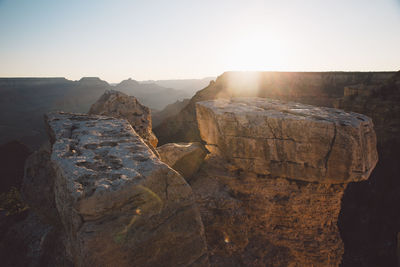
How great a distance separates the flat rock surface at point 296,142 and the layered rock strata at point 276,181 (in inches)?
0.4

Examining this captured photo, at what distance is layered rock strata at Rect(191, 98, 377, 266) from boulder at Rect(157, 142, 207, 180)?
0.22 meters

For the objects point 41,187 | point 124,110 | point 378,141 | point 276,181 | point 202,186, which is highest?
point 124,110

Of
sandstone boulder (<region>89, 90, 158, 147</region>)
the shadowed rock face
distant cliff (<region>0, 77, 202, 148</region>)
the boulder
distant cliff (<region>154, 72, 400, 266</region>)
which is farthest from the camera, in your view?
distant cliff (<region>0, 77, 202, 148</region>)

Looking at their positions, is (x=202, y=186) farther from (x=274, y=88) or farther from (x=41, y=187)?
(x=274, y=88)

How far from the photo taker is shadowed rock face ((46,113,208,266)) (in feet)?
3.76

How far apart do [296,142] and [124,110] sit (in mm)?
2915

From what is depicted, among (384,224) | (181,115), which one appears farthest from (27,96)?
(384,224)

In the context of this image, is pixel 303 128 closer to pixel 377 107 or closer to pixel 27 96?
pixel 377 107

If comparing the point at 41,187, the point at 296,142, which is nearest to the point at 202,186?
the point at 296,142

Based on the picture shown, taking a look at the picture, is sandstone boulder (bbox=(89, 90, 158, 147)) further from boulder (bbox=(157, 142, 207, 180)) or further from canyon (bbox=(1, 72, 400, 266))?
boulder (bbox=(157, 142, 207, 180))

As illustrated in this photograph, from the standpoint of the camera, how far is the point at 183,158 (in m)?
3.48

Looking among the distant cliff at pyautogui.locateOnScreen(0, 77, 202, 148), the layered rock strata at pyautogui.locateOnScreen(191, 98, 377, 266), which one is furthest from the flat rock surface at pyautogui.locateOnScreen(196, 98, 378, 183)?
the distant cliff at pyautogui.locateOnScreen(0, 77, 202, 148)

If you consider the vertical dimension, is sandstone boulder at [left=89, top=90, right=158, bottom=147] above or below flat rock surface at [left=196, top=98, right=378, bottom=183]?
above

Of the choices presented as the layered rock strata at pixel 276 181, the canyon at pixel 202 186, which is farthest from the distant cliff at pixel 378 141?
the layered rock strata at pixel 276 181
